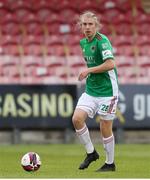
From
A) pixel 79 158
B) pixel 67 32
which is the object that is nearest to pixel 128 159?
pixel 79 158

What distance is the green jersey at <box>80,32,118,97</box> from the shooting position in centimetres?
938

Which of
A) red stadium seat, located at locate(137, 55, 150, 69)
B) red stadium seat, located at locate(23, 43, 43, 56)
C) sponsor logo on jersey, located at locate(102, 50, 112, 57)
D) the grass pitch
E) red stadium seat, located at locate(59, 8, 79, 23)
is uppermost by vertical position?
sponsor logo on jersey, located at locate(102, 50, 112, 57)

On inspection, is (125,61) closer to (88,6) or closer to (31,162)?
(88,6)

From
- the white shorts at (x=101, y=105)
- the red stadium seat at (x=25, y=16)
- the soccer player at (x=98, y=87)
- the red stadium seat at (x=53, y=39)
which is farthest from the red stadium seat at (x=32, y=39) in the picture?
the white shorts at (x=101, y=105)

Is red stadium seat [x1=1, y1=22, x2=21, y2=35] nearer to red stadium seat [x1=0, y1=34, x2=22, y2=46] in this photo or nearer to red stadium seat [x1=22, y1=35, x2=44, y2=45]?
red stadium seat [x1=0, y1=34, x2=22, y2=46]

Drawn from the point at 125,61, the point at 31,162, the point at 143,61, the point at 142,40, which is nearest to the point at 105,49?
the point at 31,162

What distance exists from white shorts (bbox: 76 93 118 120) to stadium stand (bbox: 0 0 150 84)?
347 inches

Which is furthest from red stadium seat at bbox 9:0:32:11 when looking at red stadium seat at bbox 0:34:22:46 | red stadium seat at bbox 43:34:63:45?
red stadium seat at bbox 43:34:63:45

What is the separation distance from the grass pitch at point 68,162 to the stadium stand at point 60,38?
278cm

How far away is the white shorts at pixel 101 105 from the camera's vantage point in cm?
942

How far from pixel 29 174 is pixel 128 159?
3.89 metres

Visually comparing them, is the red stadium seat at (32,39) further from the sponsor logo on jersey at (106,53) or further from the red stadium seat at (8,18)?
the sponsor logo on jersey at (106,53)

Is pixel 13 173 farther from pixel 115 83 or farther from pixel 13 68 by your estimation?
pixel 13 68

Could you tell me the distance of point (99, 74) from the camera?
9.43 metres
